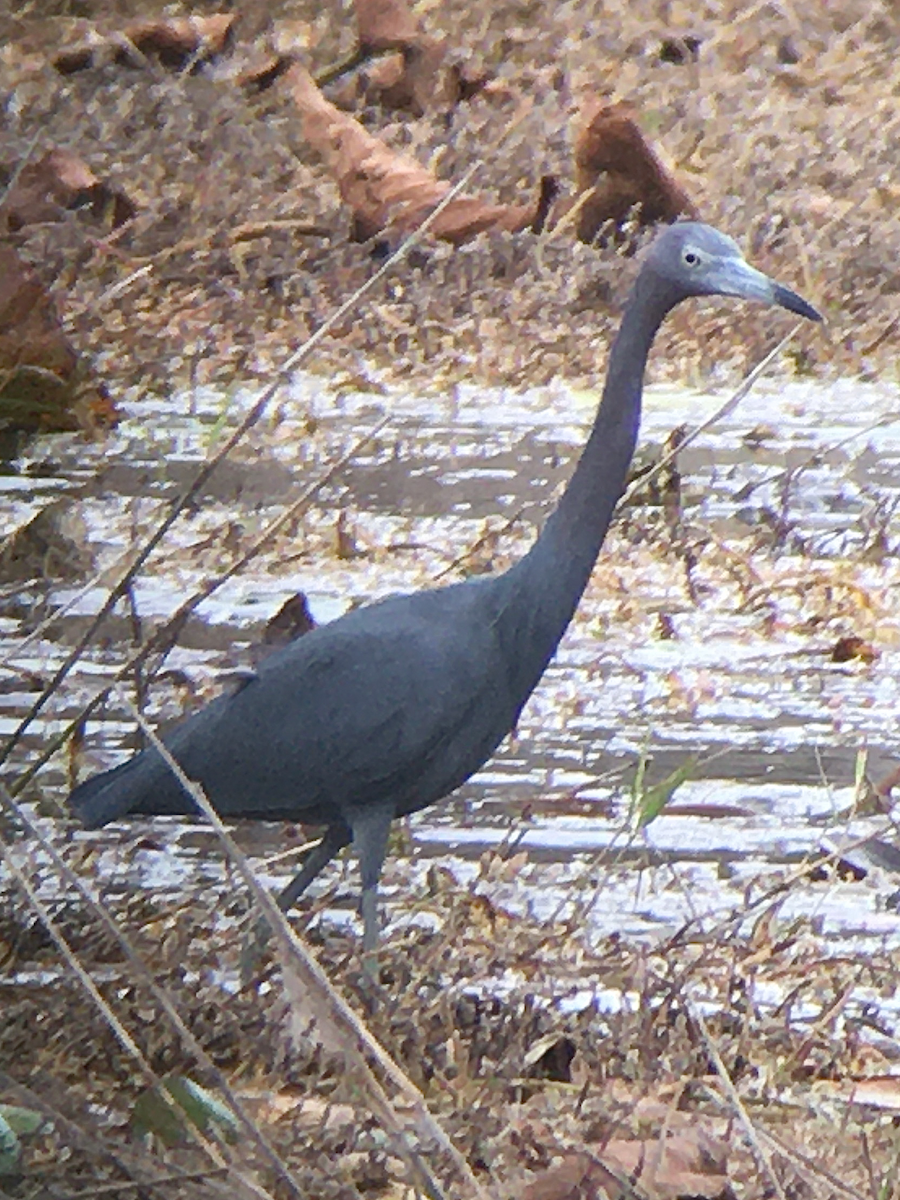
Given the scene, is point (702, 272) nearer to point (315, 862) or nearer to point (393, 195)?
point (315, 862)

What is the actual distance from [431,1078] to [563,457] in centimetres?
368

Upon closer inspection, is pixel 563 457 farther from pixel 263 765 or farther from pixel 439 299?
pixel 263 765

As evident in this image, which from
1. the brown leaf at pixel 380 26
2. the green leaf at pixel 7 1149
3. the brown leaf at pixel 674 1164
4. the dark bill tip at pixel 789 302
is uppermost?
the dark bill tip at pixel 789 302

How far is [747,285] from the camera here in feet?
12.6

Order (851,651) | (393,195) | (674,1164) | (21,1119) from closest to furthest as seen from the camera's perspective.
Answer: (21,1119), (674,1164), (851,651), (393,195)

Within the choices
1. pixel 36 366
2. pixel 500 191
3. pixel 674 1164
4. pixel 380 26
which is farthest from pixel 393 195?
pixel 674 1164

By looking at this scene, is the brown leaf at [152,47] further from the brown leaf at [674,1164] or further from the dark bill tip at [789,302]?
the brown leaf at [674,1164]

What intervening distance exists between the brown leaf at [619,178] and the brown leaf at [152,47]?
9.30 feet

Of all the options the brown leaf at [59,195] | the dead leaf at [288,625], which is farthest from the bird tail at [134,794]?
the brown leaf at [59,195]

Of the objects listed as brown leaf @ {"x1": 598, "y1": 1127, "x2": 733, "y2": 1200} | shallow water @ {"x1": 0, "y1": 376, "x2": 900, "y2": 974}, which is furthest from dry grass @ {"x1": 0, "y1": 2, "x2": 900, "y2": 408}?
brown leaf @ {"x1": 598, "y1": 1127, "x2": 733, "y2": 1200}

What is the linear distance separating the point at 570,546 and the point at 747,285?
417mm

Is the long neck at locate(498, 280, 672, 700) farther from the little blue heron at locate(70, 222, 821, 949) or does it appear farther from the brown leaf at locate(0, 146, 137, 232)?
the brown leaf at locate(0, 146, 137, 232)

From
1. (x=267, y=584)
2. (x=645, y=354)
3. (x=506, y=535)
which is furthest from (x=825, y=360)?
(x=645, y=354)

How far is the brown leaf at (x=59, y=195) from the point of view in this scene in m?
8.32
